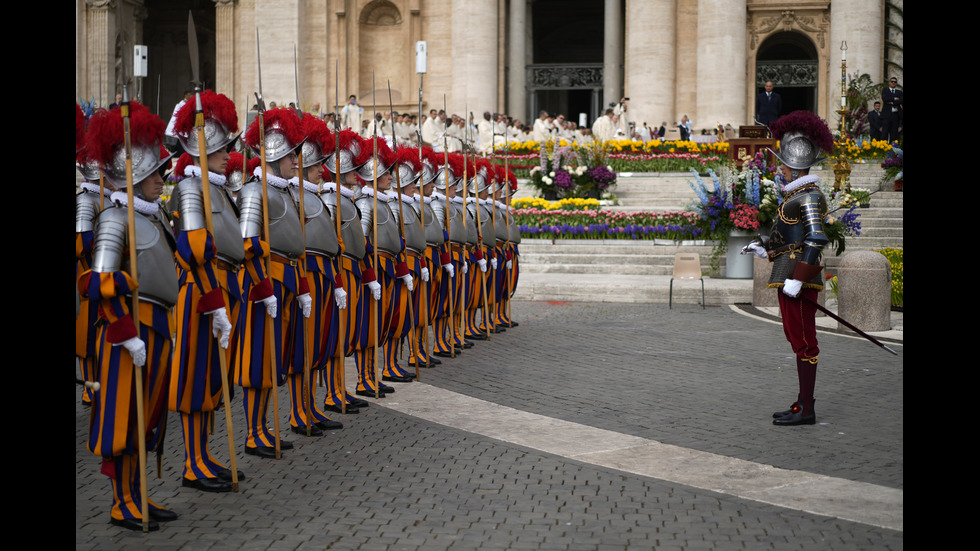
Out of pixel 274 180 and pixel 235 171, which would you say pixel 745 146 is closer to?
pixel 235 171

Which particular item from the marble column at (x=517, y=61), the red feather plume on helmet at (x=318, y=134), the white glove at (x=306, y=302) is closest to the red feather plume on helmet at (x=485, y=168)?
the red feather plume on helmet at (x=318, y=134)

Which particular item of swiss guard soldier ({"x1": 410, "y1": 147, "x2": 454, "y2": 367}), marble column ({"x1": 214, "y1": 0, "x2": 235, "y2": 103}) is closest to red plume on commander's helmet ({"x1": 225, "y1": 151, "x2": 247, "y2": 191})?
swiss guard soldier ({"x1": 410, "y1": 147, "x2": 454, "y2": 367})

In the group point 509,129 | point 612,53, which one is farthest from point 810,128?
point 612,53

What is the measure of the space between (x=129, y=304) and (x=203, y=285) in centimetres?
62

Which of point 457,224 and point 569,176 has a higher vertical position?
point 569,176

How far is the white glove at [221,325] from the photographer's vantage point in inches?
227

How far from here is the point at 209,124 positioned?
6191mm

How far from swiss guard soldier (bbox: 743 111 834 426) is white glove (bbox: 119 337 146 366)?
4.85 metres

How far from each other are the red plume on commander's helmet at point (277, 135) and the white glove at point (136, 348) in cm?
234

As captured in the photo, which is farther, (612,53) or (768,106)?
(612,53)

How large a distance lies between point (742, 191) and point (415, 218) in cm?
1043

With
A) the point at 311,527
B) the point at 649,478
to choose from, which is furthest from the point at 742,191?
the point at 311,527

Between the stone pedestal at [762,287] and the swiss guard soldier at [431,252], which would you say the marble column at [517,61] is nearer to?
the stone pedestal at [762,287]
